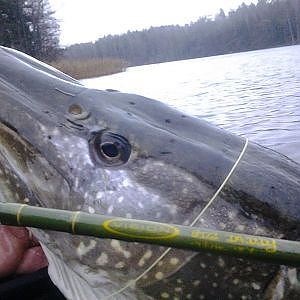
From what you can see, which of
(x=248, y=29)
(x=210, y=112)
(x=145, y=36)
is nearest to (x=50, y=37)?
(x=210, y=112)

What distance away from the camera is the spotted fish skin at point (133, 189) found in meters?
1.67

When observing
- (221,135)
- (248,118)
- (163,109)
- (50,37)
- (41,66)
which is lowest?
(248,118)

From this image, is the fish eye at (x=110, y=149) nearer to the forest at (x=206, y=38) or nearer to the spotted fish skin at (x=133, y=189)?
the spotted fish skin at (x=133, y=189)

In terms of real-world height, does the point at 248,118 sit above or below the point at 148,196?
below

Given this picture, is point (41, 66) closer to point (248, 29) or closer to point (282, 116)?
point (282, 116)

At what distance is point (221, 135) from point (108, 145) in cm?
50

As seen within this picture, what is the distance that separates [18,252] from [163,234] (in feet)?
3.63

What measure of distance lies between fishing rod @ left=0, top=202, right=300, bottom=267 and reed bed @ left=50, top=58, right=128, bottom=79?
2546cm

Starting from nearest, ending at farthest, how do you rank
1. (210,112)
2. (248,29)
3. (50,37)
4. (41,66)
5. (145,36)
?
1. (41,66)
2. (210,112)
3. (50,37)
4. (248,29)
5. (145,36)

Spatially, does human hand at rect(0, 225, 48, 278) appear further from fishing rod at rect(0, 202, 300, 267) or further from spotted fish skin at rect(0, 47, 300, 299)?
fishing rod at rect(0, 202, 300, 267)

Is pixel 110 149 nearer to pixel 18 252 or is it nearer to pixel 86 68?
pixel 18 252

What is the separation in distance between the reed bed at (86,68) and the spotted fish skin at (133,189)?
980 inches

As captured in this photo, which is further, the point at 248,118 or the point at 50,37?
the point at 50,37

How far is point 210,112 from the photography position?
10383 mm
